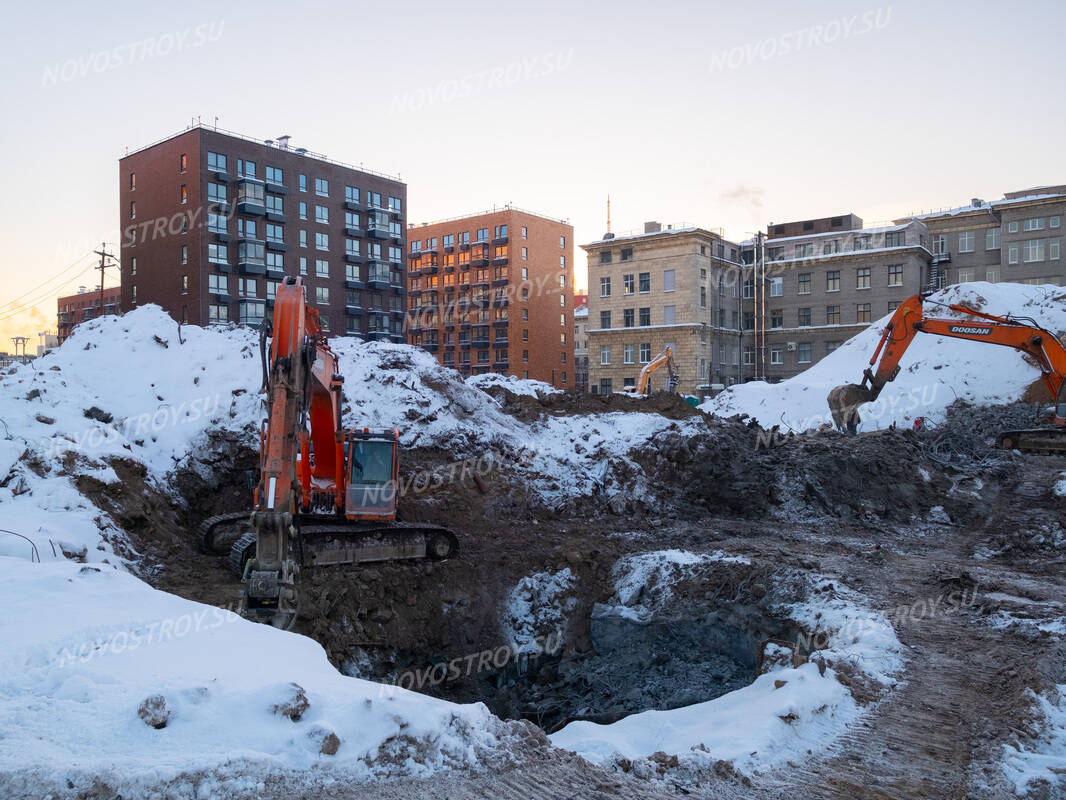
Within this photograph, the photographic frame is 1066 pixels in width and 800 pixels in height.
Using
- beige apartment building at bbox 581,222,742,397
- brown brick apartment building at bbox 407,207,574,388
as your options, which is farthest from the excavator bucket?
brown brick apartment building at bbox 407,207,574,388

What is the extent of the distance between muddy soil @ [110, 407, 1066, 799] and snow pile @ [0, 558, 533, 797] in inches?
15.6

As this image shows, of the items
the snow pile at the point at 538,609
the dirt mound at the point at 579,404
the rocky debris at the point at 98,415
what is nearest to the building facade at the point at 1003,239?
the dirt mound at the point at 579,404

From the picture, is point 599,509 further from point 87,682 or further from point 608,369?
point 608,369

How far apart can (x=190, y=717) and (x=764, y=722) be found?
A: 4762 millimetres

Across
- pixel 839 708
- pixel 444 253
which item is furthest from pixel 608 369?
pixel 839 708

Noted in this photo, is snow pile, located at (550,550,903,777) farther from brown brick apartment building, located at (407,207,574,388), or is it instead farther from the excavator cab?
brown brick apartment building, located at (407,207,574,388)

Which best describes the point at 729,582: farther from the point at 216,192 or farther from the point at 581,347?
the point at 581,347

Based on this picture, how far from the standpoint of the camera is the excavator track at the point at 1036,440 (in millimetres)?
20062

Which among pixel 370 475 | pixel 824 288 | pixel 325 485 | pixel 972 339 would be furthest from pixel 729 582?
pixel 824 288

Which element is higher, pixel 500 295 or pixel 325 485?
pixel 500 295

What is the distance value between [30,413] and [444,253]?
68.7 meters

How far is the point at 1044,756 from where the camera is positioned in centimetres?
578

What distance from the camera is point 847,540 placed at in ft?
47.6

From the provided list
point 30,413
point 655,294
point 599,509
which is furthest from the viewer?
point 655,294
